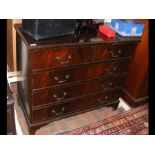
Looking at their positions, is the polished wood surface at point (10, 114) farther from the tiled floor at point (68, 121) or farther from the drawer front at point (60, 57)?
the tiled floor at point (68, 121)

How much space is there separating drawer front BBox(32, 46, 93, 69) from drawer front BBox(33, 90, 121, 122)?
48 cm

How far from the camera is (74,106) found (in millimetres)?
2160

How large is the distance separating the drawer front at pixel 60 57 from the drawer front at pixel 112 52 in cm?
8

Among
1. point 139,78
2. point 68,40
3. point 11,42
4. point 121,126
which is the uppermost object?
point 68,40

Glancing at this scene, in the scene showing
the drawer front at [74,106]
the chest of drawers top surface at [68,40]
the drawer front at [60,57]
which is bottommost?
the drawer front at [74,106]

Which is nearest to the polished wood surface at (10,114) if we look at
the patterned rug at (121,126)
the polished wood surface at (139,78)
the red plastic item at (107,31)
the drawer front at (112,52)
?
the patterned rug at (121,126)

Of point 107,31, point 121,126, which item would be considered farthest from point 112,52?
point 121,126

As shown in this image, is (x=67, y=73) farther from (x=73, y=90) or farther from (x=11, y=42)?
(x=11, y=42)

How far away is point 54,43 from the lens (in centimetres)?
163

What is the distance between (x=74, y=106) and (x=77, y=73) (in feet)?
1.40

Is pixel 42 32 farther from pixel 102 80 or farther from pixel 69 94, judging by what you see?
pixel 102 80

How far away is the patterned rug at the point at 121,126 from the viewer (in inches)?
87.4

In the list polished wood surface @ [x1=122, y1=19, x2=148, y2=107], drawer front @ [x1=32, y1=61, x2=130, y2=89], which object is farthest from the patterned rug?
drawer front @ [x1=32, y1=61, x2=130, y2=89]
